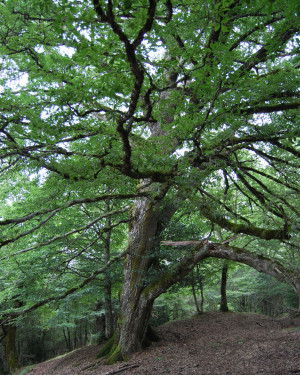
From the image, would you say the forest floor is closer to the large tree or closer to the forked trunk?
the forked trunk

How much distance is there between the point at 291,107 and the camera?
14.8 ft

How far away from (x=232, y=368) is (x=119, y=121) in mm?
5003

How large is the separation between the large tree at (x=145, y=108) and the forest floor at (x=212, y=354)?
78 cm

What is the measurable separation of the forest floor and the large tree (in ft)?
2.56

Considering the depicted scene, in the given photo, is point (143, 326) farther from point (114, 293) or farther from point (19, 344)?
point (19, 344)

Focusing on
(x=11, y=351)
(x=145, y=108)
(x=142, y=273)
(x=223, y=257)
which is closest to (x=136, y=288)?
(x=142, y=273)

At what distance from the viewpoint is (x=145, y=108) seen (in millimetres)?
3434

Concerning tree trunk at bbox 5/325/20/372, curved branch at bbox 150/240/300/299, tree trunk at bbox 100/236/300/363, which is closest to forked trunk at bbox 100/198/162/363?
tree trunk at bbox 100/236/300/363

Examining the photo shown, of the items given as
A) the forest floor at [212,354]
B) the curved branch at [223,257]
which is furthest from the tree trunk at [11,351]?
the curved branch at [223,257]

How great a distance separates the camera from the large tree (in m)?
2.83

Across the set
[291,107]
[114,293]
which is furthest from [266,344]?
[114,293]

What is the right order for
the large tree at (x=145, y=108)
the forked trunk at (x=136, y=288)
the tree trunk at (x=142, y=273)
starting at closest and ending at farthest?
the large tree at (x=145, y=108), the tree trunk at (x=142, y=273), the forked trunk at (x=136, y=288)

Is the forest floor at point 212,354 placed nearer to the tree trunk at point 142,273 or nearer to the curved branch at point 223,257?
the tree trunk at point 142,273

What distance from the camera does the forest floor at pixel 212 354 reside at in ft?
15.7
